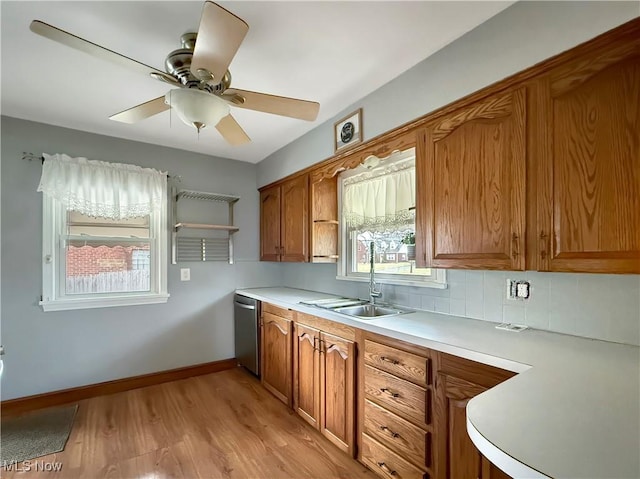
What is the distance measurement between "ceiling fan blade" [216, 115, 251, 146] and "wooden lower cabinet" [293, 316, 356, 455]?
4.64 ft

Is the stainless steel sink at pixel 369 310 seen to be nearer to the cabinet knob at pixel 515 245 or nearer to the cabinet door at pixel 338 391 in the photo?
the cabinet door at pixel 338 391

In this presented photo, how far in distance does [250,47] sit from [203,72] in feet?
1.59

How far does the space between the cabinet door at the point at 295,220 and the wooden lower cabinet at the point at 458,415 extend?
1755 mm

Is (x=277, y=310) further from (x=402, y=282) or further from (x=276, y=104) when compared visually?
(x=276, y=104)

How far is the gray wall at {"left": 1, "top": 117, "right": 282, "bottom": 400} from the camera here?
256cm

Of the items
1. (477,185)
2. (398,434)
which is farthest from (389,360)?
(477,185)

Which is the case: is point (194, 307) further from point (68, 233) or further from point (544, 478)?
point (544, 478)

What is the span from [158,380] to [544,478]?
3.38 meters

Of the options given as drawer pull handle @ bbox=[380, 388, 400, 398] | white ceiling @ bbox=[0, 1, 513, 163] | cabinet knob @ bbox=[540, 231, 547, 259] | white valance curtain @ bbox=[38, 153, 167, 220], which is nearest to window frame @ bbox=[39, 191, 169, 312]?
white valance curtain @ bbox=[38, 153, 167, 220]

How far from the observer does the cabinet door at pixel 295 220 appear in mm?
2961

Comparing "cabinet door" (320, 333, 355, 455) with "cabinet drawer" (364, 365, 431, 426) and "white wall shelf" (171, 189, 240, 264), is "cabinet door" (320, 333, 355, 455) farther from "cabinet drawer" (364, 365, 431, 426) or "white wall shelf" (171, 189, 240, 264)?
"white wall shelf" (171, 189, 240, 264)

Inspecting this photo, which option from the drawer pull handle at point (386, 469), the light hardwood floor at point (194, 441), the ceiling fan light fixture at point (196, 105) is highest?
the ceiling fan light fixture at point (196, 105)

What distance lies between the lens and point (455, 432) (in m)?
1.34

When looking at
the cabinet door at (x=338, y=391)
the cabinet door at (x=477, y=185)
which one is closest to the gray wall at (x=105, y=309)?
the cabinet door at (x=338, y=391)
